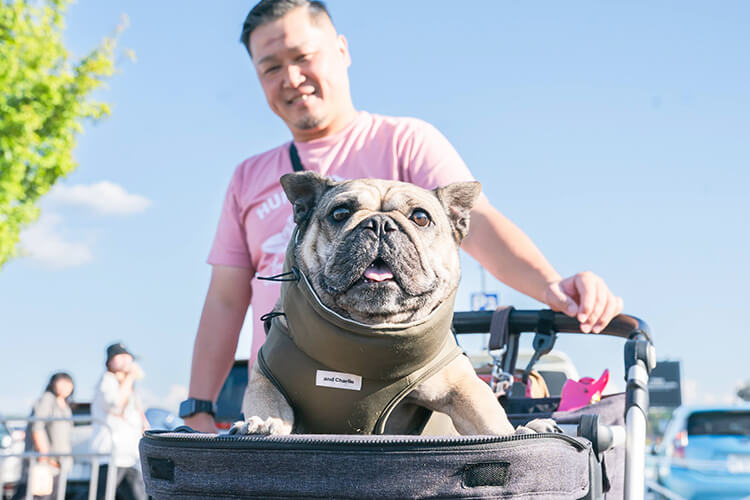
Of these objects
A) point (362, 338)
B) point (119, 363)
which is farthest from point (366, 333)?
point (119, 363)

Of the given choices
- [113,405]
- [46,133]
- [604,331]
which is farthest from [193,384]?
[46,133]

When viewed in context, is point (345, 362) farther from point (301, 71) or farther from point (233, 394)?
point (233, 394)

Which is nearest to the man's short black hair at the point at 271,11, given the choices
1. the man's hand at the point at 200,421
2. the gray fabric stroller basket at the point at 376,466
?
the man's hand at the point at 200,421

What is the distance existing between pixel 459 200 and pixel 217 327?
1.21 metres

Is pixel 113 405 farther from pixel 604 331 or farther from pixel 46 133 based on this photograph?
pixel 46 133

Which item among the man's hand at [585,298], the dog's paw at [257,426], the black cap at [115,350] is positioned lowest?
the dog's paw at [257,426]

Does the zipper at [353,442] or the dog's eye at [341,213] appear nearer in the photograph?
the zipper at [353,442]

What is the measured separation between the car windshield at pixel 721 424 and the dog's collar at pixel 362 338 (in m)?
8.80

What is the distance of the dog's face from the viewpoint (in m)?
1.90

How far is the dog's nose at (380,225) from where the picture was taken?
1929 mm

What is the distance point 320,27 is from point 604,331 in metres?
1.47

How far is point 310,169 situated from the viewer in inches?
109

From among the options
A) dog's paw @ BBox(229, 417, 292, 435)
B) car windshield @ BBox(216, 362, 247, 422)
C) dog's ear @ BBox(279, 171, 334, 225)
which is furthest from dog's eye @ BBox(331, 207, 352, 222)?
car windshield @ BBox(216, 362, 247, 422)

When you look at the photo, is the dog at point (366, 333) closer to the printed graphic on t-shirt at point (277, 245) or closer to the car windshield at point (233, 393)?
the printed graphic on t-shirt at point (277, 245)
